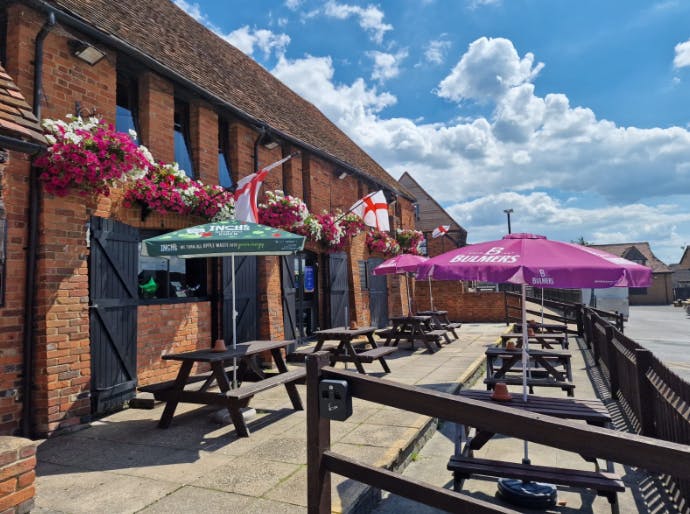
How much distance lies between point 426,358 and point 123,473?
6.52 meters

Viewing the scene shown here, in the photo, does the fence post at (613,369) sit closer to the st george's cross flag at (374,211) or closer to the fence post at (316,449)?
the st george's cross flag at (374,211)

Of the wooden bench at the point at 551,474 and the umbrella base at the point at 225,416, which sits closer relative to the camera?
the wooden bench at the point at 551,474

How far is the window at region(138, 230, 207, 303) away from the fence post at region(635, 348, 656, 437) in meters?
6.21

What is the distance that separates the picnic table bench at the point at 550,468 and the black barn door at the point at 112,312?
13.9 ft

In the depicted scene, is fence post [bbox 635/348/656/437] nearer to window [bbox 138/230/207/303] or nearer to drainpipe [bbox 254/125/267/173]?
window [bbox 138/230/207/303]

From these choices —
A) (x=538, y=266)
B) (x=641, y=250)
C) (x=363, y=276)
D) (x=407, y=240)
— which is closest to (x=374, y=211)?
(x=363, y=276)

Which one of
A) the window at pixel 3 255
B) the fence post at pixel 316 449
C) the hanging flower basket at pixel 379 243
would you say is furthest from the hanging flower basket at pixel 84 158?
the hanging flower basket at pixel 379 243

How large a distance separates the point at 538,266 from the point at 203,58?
8.81m

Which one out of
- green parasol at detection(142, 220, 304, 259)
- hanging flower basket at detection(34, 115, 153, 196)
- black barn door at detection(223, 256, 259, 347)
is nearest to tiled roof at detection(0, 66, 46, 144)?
hanging flower basket at detection(34, 115, 153, 196)

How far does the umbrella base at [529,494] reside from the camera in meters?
3.35

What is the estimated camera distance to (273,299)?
28.7 ft

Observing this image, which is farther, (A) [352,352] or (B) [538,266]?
(A) [352,352]

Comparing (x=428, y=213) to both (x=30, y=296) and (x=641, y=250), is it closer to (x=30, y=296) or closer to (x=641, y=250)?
(x=30, y=296)

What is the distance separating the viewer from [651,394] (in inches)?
183
